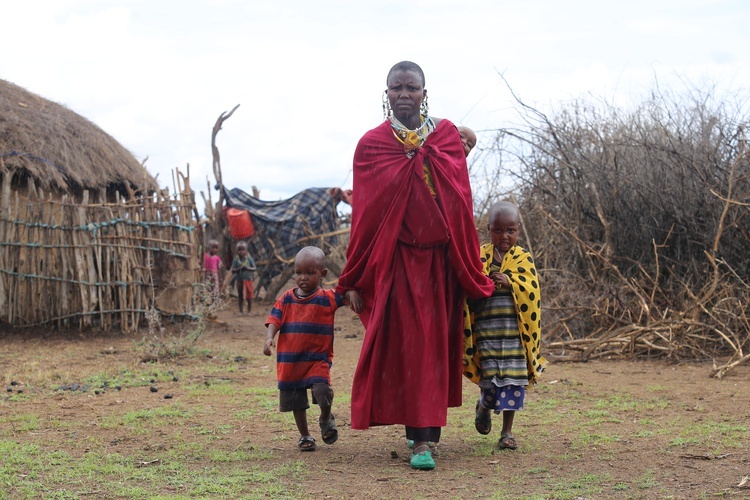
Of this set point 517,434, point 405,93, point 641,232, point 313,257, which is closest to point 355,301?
point 313,257

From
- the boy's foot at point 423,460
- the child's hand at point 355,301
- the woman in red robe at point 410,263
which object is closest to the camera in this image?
the boy's foot at point 423,460

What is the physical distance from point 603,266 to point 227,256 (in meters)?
10.1

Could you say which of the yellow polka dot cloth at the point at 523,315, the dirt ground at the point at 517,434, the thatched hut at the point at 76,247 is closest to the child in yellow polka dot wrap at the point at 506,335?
the yellow polka dot cloth at the point at 523,315

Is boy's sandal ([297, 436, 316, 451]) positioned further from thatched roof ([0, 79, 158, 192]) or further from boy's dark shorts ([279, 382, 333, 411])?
thatched roof ([0, 79, 158, 192])

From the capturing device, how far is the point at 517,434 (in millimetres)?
5184

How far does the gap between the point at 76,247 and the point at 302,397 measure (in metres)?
6.92

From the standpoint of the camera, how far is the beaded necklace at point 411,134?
4.43 m

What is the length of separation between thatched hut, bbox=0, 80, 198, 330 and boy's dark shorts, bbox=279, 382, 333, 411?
5.91 m

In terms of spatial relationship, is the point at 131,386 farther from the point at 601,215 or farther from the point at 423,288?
the point at 601,215

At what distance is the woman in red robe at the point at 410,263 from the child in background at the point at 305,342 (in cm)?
24

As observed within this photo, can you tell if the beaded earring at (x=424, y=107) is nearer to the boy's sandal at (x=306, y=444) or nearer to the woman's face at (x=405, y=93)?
the woman's face at (x=405, y=93)

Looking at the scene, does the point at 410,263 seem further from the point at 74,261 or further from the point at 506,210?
the point at 74,261

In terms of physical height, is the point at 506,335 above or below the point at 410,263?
below

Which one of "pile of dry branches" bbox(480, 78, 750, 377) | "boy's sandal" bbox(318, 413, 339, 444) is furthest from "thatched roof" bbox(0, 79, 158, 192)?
"boy's sandal" bbox(318, 413, 339, 444)
